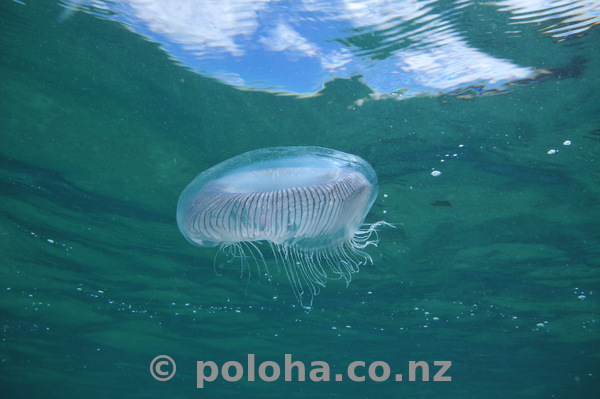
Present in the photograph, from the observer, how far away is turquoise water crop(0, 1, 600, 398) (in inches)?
235

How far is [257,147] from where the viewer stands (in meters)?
7.28

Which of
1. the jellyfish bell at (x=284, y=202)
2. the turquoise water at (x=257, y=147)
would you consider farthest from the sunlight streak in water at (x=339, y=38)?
the jellyfish bell at (x=284, y=202)

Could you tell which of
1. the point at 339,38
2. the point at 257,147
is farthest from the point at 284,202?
the point at 257,147

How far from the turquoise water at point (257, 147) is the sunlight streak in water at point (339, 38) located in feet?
0.84

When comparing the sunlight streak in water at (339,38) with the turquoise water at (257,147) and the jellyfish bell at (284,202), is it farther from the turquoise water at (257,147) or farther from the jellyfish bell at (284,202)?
the jellyfish bell at (284,202)

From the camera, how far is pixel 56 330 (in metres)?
17.3

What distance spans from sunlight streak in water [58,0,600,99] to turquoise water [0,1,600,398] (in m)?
0.26

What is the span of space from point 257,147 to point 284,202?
12.7 feet

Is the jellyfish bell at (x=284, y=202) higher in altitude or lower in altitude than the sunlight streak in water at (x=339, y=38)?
lower

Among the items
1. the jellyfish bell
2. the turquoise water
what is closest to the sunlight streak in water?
the turquoise water

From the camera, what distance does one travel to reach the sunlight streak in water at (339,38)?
481cm

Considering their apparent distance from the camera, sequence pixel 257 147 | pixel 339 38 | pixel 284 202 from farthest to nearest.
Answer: pixel 257 147
pixel 339 38
pixel 284 202

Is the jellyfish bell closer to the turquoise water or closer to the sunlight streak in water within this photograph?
the sunlight streak in water

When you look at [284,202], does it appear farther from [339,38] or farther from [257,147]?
[257,147]
